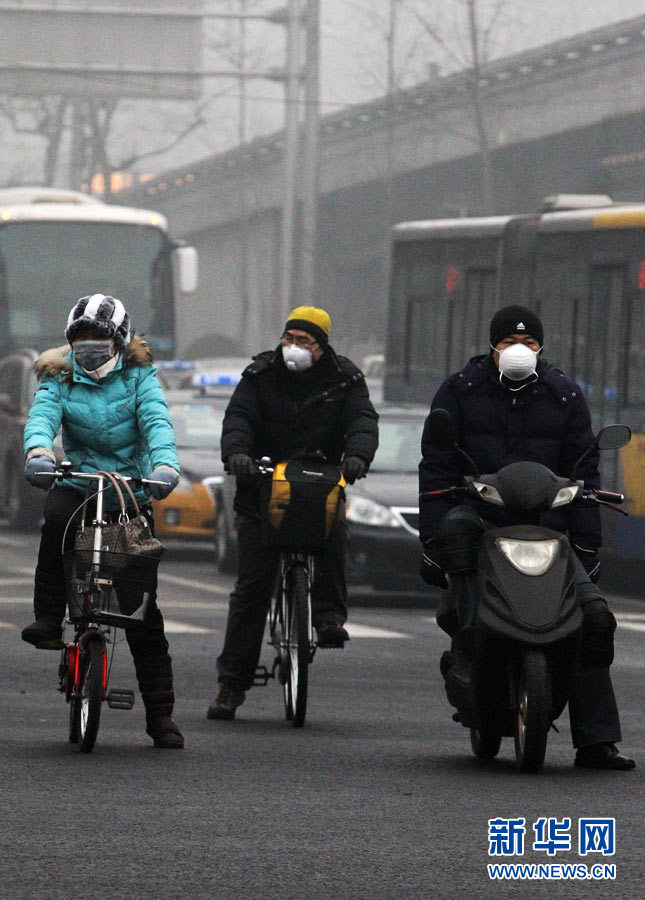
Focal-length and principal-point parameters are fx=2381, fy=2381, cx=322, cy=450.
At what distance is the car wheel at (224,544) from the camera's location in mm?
20219

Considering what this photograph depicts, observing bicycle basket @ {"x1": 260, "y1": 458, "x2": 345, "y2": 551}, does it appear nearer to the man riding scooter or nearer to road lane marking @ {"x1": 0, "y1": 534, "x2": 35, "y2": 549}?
the man riding scooter

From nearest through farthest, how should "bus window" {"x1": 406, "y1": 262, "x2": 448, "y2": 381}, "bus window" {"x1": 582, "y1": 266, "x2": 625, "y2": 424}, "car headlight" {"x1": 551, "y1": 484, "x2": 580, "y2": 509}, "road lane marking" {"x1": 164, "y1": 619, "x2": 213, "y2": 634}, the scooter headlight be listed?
the scooter headlight
"car headlight" {"x1": 551, "y1": 484, "x2": 580, "y2": 509}
"road lane marking" {"x1": 164, "y1": 619, "x2": 213, "y2": 634}
"bus window" {"x1": 582, "y1": 266, "x2": 625, "y2": 424}
"bus window" {"x1": 406, "y1": 262, "x2": 448, "y2": 381}

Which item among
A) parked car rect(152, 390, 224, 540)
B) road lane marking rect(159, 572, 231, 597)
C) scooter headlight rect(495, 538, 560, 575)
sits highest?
scooter headlight rect(495, 538, 560, 575)

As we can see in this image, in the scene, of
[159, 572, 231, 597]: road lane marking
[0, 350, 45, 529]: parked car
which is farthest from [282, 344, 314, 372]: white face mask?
[0, 350, 45, 529]: parked car

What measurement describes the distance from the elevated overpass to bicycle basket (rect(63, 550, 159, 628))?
1831 centimetres

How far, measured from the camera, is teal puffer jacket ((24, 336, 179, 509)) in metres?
8.64

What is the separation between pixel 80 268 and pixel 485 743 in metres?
23.5

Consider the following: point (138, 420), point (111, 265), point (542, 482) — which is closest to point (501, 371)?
point (542, 482)

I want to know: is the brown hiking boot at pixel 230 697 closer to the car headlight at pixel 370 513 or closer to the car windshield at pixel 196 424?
the car headlight at pixel 370 513

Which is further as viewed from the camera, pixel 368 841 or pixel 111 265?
pixel 111 265

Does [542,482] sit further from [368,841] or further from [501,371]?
Result: [368,841]

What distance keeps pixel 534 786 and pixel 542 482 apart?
104 cm

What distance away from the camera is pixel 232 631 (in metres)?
10.2

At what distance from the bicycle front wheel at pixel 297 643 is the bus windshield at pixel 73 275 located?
20647mm
